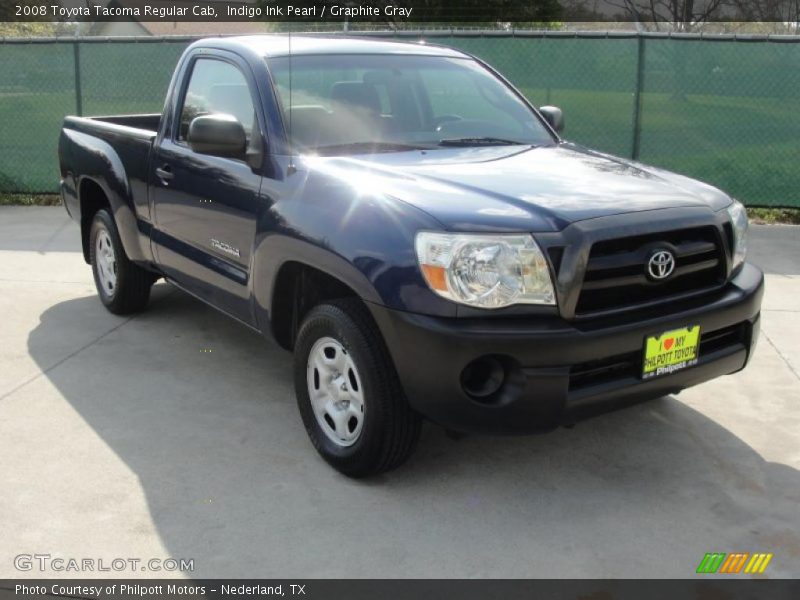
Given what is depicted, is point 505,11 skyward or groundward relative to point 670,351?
skyward

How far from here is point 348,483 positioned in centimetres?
371

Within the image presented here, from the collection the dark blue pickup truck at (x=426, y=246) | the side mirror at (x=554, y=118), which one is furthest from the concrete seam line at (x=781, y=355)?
the side mirror at (x=554, y=118)

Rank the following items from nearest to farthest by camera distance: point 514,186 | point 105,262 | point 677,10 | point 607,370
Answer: point 607,370
point 514,186
point 105,262
point 677,10

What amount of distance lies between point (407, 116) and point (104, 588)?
2.59 metres

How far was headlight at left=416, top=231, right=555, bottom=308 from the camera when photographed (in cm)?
317

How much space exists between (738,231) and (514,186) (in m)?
1.04

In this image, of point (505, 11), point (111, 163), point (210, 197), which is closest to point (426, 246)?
point (210, 197)

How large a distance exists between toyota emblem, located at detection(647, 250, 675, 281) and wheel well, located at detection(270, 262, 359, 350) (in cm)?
122

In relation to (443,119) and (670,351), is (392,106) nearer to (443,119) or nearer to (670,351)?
(443,119)

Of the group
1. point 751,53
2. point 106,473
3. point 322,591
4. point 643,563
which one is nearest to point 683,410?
point 643,563

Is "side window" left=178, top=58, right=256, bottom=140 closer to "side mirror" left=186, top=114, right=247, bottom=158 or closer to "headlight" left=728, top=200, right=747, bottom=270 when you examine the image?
"side mirror" left=186, top=114, right=247, bottom=158

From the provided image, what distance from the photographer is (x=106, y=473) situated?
3783 mm

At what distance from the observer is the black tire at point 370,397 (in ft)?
11.2

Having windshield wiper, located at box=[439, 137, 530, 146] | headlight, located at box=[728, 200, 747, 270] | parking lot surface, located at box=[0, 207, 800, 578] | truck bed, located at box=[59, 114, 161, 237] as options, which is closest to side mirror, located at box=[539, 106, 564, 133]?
windshield wiper, located at box=[439, 137, 530, 146]
